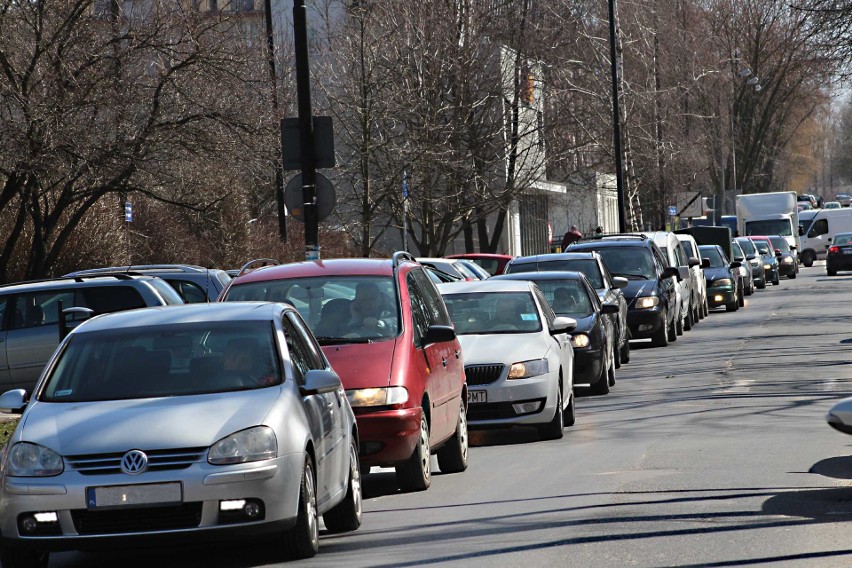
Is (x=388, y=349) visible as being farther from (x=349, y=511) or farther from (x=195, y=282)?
(x=195, y=282)

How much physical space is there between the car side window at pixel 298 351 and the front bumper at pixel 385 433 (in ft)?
3.26

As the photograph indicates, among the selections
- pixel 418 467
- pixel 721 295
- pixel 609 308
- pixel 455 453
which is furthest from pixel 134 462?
pixel 721 295

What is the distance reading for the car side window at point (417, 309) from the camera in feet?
36.7

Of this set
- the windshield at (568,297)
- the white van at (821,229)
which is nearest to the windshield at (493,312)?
the windshield at (568,297)

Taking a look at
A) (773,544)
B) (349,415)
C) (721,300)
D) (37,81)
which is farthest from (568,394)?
(721,300)

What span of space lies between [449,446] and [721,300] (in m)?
27.0

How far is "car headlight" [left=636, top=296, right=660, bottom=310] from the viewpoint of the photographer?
2656cm

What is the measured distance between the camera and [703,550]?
315 inches

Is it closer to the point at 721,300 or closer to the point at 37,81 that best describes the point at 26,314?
the point at 37,81

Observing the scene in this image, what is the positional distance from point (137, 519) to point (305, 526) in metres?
0.97

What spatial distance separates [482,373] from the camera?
14102mm

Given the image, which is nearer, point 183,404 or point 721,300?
point 183,404

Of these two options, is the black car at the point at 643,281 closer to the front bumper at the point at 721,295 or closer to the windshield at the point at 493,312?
the front bumper at the point at 721,295

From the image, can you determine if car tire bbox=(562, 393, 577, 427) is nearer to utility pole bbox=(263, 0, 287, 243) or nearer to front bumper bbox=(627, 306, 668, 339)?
front bumper bbox=(627, 306, 668, 339)
